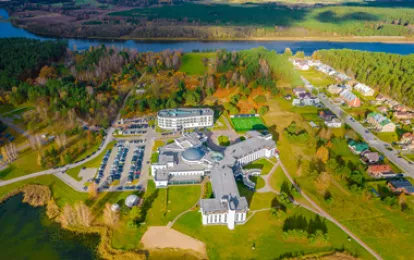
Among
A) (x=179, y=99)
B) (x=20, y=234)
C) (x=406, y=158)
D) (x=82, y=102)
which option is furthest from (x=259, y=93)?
(x=20, y=234)

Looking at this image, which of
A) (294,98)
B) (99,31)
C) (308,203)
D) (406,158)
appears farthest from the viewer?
(99,31)

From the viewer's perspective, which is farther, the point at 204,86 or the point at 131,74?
the point at 131,74

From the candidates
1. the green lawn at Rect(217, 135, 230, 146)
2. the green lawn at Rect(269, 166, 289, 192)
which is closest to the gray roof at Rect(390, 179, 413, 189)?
the green lawn at Rect(269, 166, 289, 192)

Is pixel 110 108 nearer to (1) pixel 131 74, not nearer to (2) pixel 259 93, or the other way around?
(1) pixel 131 74

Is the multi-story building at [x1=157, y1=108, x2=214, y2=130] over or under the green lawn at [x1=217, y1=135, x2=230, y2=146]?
over

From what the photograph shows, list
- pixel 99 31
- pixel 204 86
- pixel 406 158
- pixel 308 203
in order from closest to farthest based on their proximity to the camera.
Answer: pixel 308 203 → pixel 406 158 → pixel 204 86 → pixel 99 31

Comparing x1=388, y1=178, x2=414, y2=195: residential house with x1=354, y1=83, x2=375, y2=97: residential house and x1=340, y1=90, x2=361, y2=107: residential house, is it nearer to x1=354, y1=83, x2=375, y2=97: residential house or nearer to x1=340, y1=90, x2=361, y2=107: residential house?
x1=340, y1=90, x2=361, y2=107: residential house

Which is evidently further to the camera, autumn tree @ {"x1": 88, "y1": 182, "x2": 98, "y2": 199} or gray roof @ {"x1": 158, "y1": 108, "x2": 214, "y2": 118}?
gray roof @ {"x1": 158, "y1": 108, "x2": 214, "y2": 118}

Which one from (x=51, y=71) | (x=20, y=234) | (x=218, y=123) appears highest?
(x=51, y=71)

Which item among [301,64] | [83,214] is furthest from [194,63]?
[83,214]
